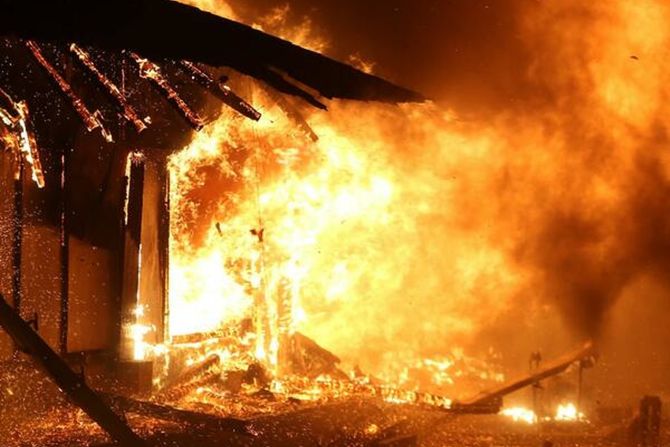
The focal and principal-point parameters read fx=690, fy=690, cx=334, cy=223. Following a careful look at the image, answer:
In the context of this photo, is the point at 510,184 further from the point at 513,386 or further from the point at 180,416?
the point at 180,416

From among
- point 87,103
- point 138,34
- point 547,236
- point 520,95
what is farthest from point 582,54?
point 138,34

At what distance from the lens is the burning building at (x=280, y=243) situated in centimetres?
655

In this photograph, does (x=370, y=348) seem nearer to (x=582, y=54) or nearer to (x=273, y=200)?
(x=273, y=200)

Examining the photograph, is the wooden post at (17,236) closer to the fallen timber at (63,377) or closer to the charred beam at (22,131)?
the charred beam at (22,131)

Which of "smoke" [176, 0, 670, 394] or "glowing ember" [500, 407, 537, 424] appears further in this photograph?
"smoke" [176, 0, 670, 394]

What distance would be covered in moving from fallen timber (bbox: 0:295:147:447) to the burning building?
17mm

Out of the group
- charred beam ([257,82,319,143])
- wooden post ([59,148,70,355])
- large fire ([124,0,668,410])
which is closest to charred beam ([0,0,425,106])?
wooden post ([59,148,70,355])

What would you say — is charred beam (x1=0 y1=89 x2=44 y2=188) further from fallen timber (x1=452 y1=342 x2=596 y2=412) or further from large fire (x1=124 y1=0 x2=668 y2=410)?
fallen timber (x1=452 y1=342 x2=596 y2=412)

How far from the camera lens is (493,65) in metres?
14.2

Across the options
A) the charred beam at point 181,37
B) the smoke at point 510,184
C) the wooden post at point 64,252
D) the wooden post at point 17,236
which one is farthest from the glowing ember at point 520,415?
the charred beam at point 181,37

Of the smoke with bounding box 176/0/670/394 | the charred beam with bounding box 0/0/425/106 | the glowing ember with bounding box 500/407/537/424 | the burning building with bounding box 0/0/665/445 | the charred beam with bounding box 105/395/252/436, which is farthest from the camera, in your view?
the smoke with bounding box 176/0/670/394

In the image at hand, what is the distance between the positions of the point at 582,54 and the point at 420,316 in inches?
263

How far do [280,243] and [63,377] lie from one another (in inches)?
299

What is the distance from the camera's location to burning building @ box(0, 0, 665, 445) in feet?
21.5
